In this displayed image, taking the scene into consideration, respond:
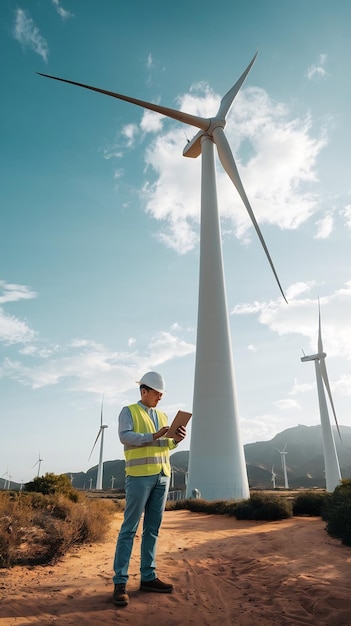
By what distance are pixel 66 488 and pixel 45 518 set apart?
977cm

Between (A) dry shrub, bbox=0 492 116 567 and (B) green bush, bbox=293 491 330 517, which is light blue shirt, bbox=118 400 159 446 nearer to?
(A) dry shrub, bbox=0 492 116 567

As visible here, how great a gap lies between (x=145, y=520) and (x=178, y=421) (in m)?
1.30

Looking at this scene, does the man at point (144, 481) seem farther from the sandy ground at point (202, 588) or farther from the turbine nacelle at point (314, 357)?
the turbine nacelle at point (314, 357)

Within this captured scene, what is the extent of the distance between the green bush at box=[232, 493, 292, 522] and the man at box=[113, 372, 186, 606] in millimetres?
9422

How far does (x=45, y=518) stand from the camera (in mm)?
7422

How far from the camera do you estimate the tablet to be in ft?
15.5

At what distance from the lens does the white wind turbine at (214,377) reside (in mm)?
19812

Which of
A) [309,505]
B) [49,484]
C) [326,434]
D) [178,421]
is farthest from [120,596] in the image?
[326,434]

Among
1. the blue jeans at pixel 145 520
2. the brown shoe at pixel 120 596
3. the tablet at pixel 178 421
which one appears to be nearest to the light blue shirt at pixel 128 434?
the tablet at pixel 178 421

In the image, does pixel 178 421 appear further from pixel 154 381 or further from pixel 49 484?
pixel 49 484

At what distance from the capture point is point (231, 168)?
2341cm

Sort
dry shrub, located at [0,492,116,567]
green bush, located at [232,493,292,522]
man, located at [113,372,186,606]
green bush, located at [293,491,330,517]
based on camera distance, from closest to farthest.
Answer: man, located at [113,372,186,606]
dry shrub, located at [0,492,116,567]
green bush, located at [232,493,292,522]
green bush, located at [293,491,330,517]

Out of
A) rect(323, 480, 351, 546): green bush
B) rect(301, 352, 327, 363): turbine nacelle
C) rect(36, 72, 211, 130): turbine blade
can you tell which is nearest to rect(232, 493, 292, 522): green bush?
→ rect(323, 480, 351, 546): green bush

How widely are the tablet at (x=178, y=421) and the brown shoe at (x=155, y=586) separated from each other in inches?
66.6
